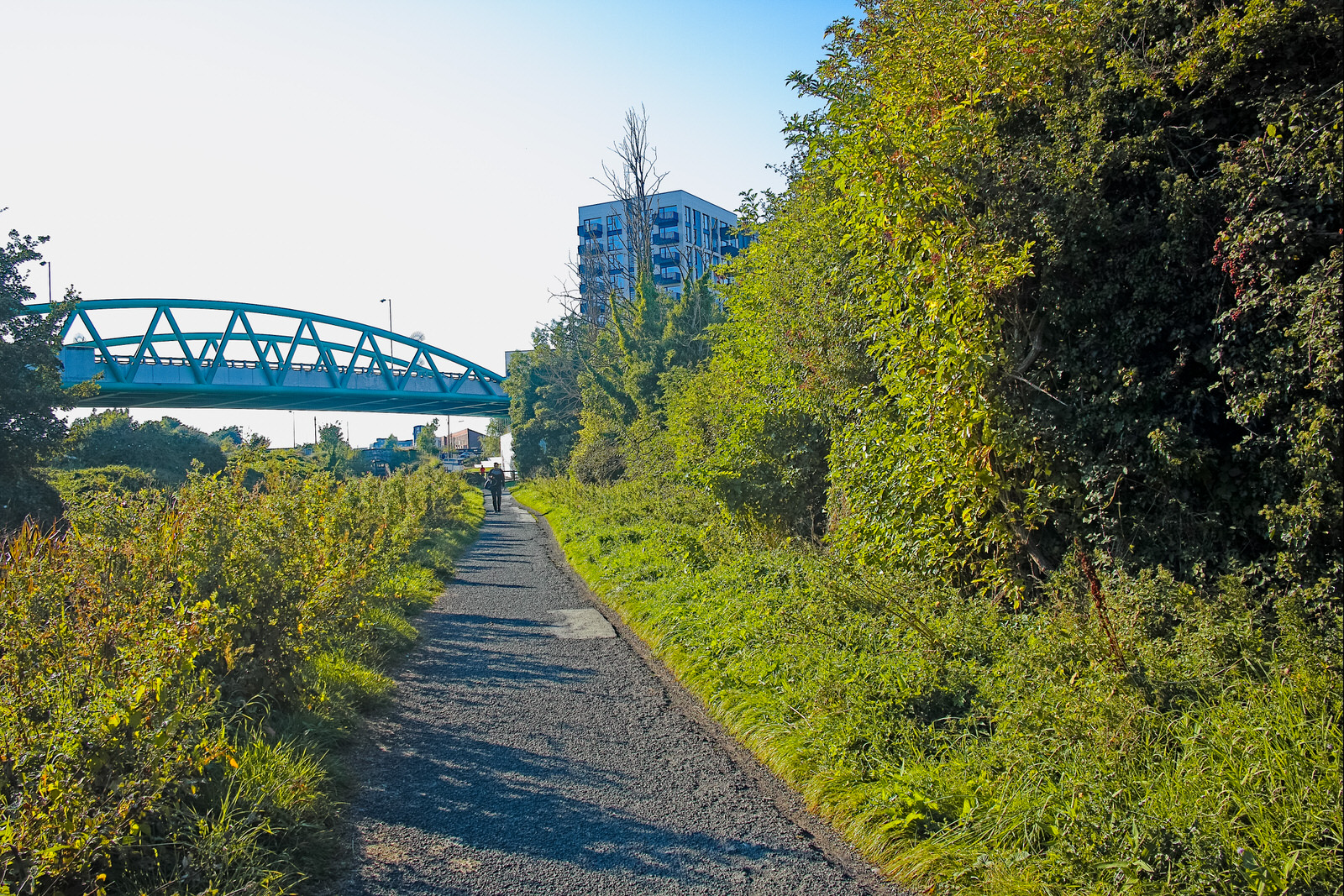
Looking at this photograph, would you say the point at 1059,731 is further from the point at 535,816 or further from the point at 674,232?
the point at 674,232

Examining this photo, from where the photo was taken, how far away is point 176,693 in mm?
3771

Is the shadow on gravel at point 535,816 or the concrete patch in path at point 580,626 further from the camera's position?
the concrete patch in path at point 580,626

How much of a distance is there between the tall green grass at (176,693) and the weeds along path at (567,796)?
406 mm

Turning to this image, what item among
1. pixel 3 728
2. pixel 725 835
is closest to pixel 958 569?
pixel 725 835

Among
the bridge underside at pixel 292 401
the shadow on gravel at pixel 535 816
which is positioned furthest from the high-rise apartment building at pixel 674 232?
the shadow on gravel at pixel 535 816

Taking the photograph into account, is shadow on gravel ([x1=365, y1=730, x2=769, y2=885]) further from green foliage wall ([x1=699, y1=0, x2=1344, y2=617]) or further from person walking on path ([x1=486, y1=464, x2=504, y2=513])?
person walking on path ([x1=486, y1=464, x2=504, y2=513])

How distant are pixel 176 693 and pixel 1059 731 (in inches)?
158

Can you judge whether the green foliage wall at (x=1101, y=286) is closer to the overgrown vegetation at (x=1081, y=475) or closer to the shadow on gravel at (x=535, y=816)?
the overgrown vegetation at (x=1081, y=475)

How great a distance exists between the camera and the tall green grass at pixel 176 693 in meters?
3.20

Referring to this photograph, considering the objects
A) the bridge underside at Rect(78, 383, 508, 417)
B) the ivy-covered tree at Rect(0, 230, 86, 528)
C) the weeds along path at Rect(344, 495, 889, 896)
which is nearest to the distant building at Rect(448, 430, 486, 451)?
the bridge underside at Rect(78, 383, 508, 417)

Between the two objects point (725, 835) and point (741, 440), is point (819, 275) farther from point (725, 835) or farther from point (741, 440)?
point (725, 835)

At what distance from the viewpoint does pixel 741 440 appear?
11398 mm

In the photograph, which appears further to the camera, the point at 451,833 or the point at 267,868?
the point at 451,833

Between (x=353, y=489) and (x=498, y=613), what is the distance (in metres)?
2.92
